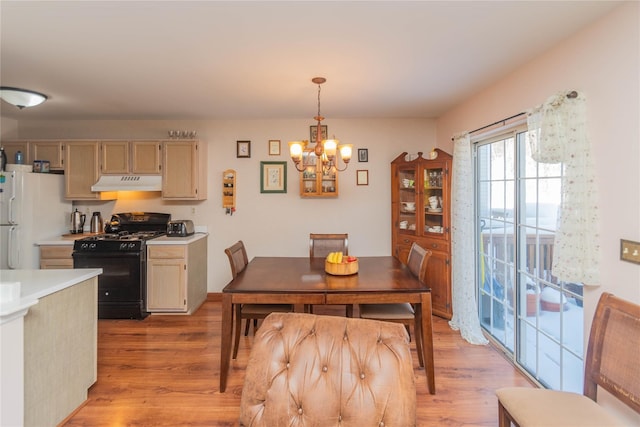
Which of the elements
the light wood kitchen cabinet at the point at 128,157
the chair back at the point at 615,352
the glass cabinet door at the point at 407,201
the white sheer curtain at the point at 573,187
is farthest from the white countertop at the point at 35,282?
the glass cabinet door at the point at 407,201

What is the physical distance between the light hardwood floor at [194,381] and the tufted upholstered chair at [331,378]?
113 centimetres

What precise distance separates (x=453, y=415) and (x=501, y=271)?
145 centimetres

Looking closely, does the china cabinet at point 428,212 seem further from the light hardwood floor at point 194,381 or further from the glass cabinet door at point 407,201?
the light hardwood floor at point 194,381

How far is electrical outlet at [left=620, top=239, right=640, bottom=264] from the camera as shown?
1.67m

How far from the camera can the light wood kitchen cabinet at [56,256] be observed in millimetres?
3809

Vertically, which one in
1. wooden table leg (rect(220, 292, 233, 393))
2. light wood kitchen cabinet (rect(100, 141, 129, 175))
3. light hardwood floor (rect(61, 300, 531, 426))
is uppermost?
light wood kitchen cabinet (rect(100, 141, 129, 175))

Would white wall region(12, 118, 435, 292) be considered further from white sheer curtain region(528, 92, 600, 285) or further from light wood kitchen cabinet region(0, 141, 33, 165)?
white sheer curtain region(528, 92, 600, 285)

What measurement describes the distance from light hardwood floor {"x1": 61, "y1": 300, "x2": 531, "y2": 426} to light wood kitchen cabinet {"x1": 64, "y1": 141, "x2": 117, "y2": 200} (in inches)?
67.3

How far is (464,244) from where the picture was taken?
3.34 meters

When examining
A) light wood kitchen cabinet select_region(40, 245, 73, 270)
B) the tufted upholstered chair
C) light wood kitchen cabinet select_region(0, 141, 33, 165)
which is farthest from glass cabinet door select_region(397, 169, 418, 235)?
light wood kitchen cabinet select_region(0, 141, 33, 165)

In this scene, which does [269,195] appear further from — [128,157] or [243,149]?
[128,157]

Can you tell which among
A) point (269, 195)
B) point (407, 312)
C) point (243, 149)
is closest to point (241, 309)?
point (407, 312)

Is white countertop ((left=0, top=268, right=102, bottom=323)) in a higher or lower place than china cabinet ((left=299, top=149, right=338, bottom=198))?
lower

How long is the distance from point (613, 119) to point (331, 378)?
198 centimetres
